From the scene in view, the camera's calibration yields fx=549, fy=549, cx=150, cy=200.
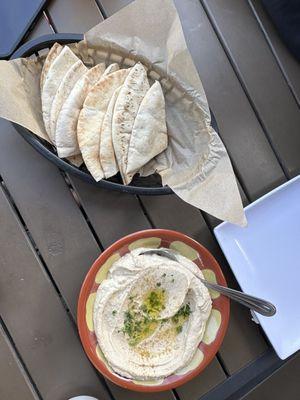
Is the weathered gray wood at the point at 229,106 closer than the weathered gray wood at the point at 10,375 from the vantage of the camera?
Result: No

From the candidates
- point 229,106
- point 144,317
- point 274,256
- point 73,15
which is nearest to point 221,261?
point 274,256

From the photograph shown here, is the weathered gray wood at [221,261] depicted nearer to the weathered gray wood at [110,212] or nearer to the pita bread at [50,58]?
the weathered gray wood at [110,212]

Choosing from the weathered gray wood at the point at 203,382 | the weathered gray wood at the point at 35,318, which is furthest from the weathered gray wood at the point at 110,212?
the weathered gray wood at the point at 203,382

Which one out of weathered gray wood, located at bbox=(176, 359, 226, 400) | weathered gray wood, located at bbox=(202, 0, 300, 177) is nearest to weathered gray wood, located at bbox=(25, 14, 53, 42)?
weathered gray wood, located at bbox=(202, 0, 300, 177)

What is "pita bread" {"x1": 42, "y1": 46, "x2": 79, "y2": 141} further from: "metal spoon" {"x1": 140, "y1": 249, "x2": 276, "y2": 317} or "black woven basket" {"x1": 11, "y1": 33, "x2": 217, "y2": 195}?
"metal spoon" {"x1": 140, "y1": 249, "x2": 276, "y2": 317}

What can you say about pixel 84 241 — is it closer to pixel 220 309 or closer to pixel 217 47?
pixel 220 309

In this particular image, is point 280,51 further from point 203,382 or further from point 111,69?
point 203,382

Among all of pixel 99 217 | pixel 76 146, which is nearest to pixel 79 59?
pixel 76 146
